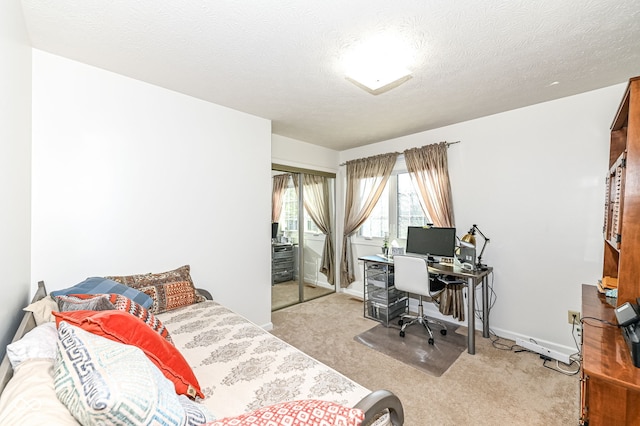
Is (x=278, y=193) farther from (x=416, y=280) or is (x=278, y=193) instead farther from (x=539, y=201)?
(x=539, y=201)

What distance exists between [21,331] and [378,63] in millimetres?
2517

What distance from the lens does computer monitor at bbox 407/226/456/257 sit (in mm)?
3113

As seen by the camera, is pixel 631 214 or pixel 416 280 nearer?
pixel 631 214

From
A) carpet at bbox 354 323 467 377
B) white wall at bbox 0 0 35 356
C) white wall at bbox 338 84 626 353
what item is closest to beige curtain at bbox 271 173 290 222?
carpet at bbox 354 323 467 377

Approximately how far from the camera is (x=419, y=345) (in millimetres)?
2764

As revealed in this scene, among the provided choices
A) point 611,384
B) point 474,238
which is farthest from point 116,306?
point 474,238

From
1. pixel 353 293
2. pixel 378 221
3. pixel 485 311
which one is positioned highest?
pixel 378 221

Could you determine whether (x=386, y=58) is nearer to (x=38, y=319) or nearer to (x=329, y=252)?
(x=38, y=319)

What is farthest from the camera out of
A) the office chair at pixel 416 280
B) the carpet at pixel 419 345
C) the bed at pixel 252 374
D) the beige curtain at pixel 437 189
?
the beige curtain at pixel 437 189

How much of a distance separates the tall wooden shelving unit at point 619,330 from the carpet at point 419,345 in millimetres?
1180

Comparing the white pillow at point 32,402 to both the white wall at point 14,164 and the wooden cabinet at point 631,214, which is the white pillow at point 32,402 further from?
the wooden cabinet at point 631,214

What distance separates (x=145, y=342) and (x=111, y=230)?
1.53 meters

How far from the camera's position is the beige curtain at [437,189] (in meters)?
3.24

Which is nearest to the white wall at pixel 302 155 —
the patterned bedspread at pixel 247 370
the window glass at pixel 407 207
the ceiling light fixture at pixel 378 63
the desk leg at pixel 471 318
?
the window glass at pixel 407 207
